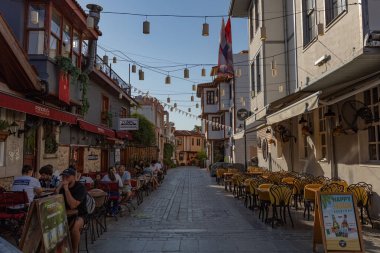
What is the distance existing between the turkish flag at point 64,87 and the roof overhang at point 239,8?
1258cm

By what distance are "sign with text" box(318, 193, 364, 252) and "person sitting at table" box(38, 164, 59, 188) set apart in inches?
254

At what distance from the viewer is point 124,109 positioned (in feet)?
93.2

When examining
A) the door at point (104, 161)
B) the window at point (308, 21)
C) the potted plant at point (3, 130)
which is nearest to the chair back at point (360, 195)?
the window at point (308, 21)

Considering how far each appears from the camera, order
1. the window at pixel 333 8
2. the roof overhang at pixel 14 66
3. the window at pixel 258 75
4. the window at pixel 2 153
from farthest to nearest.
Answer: the window at pixel 258 75, the window at pixel 2 153, the window at pixel 333 8, the roof overhang at pixel 14 66

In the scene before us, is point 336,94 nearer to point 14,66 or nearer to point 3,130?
point 14,66

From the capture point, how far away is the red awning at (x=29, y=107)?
8.23 metres

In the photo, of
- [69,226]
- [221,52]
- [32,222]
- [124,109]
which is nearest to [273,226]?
[69,226]

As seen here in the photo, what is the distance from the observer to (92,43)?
17297mm

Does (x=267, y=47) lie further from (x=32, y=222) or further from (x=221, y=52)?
(x=32, y=222)

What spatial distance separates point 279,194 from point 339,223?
9.53 feet

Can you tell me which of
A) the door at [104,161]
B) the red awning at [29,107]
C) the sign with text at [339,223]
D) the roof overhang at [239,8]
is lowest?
the sign with text at [339,223]

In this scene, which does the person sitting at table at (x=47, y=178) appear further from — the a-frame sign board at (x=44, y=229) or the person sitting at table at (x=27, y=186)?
the a-frame sign board at (x=44, y=229)

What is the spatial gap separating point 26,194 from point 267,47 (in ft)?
45.9

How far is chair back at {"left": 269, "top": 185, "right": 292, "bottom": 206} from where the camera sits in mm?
9109
